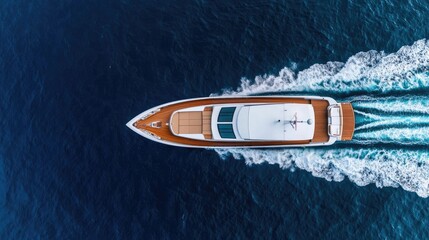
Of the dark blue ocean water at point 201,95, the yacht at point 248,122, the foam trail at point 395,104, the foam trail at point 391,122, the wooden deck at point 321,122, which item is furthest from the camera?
the foam trail at point 395,104

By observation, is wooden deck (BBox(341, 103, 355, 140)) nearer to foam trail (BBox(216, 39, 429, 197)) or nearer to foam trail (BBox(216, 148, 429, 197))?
Result: foam trail (BBox(216, 39, 429, 197))

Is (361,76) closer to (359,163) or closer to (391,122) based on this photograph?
(391,122)

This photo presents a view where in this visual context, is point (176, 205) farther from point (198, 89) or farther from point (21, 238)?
point (21, 238)

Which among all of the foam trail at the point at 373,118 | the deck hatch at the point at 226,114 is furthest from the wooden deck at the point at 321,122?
the deck hatch at the point at 226,114

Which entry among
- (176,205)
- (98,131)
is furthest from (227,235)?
(98,131)

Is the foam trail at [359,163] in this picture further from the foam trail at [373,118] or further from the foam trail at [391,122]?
the foam trail at [391,122]

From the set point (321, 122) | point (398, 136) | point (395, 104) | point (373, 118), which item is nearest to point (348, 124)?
point (321, 122)

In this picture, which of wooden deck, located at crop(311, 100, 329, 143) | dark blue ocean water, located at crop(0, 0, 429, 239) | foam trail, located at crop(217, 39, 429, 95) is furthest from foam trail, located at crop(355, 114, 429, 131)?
wooden deck, located at crop(311, 100, 329, 143)
